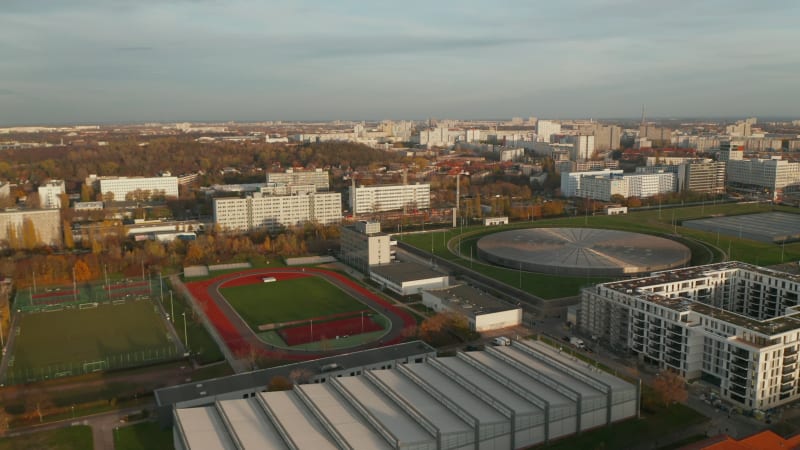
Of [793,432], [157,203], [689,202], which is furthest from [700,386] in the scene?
[157,203]

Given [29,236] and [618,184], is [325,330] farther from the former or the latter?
[618,184]

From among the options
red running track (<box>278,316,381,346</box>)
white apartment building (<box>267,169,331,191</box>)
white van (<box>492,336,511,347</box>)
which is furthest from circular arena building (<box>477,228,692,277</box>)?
white apartment building (<box>267,169,331,191</box>)

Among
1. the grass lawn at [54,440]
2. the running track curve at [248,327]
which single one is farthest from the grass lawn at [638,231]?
the grass lawn at [54,440]

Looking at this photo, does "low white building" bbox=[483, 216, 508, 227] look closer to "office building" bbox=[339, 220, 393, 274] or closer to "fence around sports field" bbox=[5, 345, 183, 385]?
Result: "office building" bbox=[339, 220, 393, 274]

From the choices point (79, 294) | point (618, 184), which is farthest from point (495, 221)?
point (79, 294)

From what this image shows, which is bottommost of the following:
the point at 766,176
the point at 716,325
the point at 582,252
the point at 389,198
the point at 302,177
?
the point at 582,252

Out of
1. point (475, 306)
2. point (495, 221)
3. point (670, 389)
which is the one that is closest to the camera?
point (670, 389)
